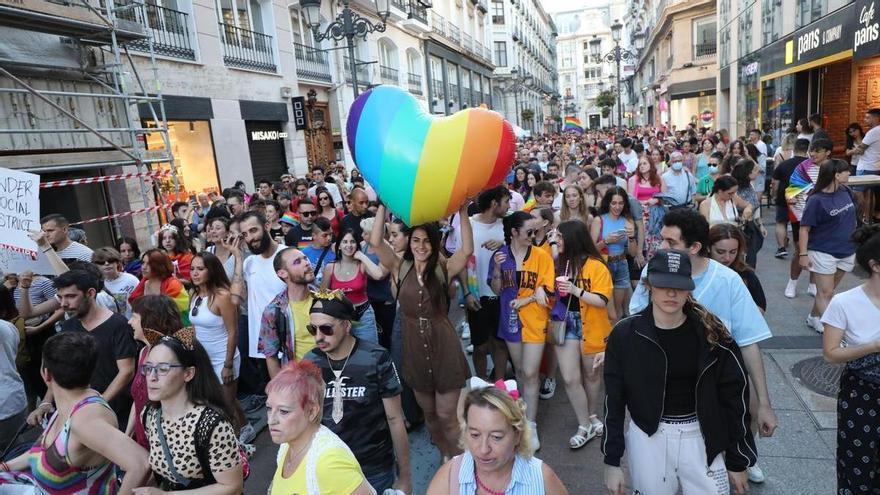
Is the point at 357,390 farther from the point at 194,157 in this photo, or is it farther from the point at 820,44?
the point at 820,44

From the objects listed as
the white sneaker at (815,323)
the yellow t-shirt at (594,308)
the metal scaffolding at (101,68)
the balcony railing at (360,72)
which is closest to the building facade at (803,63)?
the white sneaker at (815,323)

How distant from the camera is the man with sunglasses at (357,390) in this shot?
280cm

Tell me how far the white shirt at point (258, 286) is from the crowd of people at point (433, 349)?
0.07ft

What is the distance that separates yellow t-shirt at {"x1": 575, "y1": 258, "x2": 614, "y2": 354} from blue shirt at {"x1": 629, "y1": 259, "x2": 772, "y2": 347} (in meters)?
1.02

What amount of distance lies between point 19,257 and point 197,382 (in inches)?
152

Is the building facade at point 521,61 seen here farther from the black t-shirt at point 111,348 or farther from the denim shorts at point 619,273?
the black t-shirt at point 111,348

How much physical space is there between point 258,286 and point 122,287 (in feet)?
4.91

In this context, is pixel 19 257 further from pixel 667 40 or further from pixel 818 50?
pixel 667 40

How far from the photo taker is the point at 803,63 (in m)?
13.1

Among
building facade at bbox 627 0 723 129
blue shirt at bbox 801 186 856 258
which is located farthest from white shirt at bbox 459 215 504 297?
building facade at bbox 627 0 723 129

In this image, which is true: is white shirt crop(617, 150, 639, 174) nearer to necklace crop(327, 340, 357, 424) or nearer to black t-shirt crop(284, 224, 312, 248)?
black t-shirt crop(284, 224, 312, 248)

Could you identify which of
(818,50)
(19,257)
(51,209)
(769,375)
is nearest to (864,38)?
(818,50)

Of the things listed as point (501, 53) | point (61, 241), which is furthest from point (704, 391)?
point (501, 53)

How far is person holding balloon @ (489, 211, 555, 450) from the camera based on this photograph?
4.11 metres
